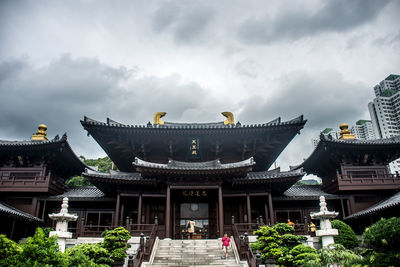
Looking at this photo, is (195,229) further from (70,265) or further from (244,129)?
(70,265)

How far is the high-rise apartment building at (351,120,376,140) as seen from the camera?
98106 millimetres

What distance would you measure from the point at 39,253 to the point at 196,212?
1628cm

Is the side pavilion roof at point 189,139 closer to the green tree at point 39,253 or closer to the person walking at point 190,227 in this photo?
the person walking at point 190,227

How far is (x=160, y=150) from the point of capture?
2569 centimetres

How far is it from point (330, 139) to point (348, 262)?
15.5m

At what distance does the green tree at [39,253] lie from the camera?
310 inches

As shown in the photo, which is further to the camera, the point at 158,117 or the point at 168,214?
the point at 158,117

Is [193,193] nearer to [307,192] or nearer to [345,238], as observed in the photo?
[345,238]

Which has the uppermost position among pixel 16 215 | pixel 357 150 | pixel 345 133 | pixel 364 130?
pixel 364 130

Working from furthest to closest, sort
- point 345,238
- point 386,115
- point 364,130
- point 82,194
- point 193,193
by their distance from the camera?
point 364,130
point 386,115
point 82,194
point 193,193
point 345,238

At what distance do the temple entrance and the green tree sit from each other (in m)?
14.5

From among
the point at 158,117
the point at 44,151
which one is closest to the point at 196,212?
the point at 158,117

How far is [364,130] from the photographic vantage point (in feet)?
326

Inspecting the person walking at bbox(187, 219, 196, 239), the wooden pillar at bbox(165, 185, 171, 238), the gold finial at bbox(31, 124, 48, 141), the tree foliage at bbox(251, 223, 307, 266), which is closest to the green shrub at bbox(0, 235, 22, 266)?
the tree foliage at bbox(251, 223, 307, 266)
